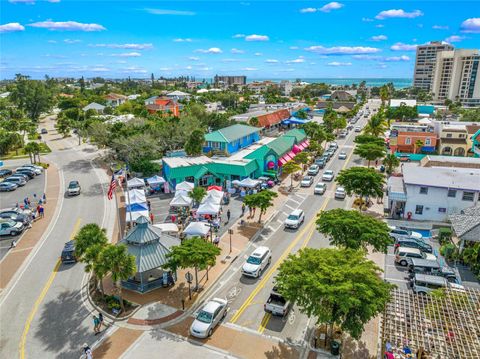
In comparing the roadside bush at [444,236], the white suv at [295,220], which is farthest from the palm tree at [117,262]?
the roadside bush at [444,236]

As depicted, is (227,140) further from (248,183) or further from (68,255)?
(68,255)

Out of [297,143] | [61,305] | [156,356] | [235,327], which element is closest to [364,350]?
[235,327]

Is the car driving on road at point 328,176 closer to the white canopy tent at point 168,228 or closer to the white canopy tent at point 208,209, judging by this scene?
the white canopy tent at point 208,209

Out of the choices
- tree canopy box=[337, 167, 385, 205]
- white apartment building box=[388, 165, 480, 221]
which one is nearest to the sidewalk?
tree canopy box=[337, 167, 385, 205]

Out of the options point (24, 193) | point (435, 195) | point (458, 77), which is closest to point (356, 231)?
point (435, 195)

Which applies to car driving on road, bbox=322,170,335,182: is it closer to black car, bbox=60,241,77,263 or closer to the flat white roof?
the flat white roof

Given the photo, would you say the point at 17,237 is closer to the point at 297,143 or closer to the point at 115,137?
the point at 115,137
